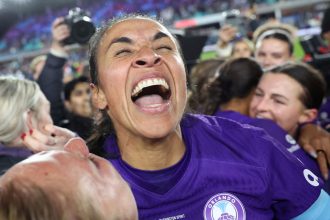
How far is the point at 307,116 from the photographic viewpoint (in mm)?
2230

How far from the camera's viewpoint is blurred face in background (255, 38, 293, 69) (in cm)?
337

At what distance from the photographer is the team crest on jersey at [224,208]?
134 cm

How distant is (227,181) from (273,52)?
221 cm

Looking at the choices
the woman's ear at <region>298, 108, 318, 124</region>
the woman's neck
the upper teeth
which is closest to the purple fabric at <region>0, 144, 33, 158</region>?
the woman's neck

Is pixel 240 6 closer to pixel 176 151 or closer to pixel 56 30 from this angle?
pixel 56 30

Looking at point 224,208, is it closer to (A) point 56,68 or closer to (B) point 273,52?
(A) point 56,68

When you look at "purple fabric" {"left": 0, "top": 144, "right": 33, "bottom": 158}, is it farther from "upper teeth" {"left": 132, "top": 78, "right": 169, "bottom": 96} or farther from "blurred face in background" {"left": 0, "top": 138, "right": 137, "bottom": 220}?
"blurred face in background" {"left": 0, "top": 138, "right": 137, "bottom": 220}

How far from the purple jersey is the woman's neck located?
1.1 inches

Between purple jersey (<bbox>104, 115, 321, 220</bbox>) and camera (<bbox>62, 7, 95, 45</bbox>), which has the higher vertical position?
camera (<bbox>62, 7, 95, 45</bbox>)

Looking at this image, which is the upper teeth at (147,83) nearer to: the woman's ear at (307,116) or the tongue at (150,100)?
the tongue at (150,100)

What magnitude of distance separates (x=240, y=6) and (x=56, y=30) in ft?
44.1

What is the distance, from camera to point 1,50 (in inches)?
913

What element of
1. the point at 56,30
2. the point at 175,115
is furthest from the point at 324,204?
the point at 56,30

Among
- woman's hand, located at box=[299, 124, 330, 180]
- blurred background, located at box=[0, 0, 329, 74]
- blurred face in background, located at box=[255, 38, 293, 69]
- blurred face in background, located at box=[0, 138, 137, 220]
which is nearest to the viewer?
blurred face in background, located at box=[0, 138, 137, 220]
